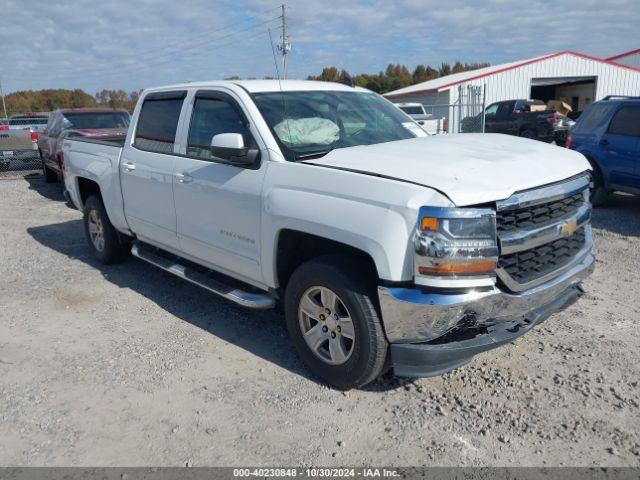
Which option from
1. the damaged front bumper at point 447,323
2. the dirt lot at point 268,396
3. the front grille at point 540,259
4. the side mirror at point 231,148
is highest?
the side mirror at point 231,148

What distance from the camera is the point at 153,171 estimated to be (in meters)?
4.97

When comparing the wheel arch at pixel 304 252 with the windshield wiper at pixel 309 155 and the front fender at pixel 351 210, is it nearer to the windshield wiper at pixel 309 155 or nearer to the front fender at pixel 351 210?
the front fender at pixel 351 210

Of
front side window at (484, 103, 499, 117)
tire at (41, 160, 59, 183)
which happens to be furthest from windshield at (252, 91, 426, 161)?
front side window at (484, 103, 499, 117)

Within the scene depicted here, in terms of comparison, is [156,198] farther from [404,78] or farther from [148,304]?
[404,78]

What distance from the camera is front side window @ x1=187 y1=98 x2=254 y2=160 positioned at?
167 inches

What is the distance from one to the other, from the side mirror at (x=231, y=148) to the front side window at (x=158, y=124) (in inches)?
47.8

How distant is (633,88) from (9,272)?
119 feet

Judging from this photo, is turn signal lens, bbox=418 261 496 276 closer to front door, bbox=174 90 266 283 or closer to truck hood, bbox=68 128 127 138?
front door, bbox=174 90 266 283

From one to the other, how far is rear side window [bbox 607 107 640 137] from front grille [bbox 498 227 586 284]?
5.37m

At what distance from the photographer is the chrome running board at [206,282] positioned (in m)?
4.01

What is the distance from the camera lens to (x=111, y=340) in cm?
452

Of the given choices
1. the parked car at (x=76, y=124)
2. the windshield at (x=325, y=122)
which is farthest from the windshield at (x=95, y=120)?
the windshield at (x=325, y=122)

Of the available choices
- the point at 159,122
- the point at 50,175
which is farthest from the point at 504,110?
the point at 159,122

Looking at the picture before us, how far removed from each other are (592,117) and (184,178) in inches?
286
